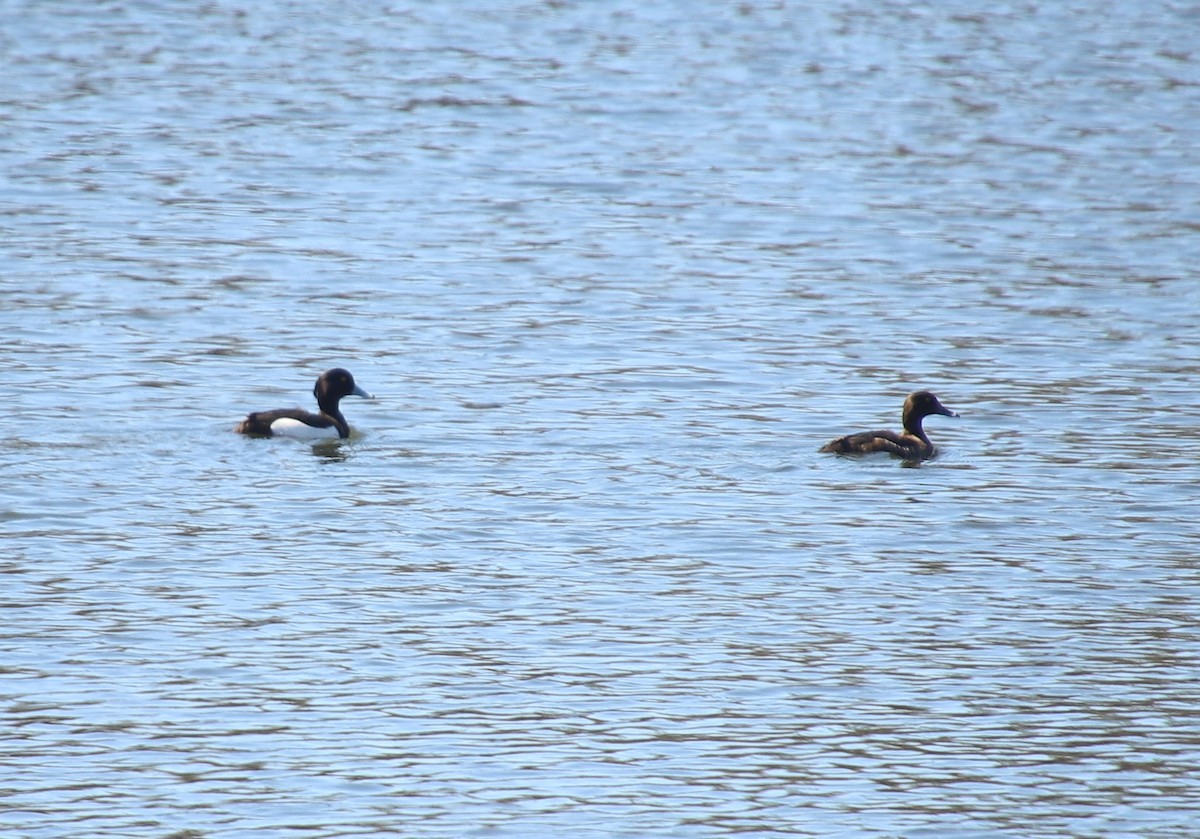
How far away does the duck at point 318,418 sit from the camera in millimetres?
17891

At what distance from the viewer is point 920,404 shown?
18281 millimetres

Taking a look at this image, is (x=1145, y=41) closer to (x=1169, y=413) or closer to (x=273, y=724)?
(x=1169, y=413)

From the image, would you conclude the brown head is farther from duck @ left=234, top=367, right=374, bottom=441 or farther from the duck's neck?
duck @ left=234, top=367, right=374, bottom=441

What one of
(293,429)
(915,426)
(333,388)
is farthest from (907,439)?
(293,429)

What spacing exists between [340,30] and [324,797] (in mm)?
38413

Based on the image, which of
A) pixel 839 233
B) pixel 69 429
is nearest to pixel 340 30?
pixel 839 233

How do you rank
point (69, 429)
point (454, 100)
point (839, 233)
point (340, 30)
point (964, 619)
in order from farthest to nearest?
point (340, 30)
point (454, 100)
point (839, 233)
point (69, 429)
point (964, 619)

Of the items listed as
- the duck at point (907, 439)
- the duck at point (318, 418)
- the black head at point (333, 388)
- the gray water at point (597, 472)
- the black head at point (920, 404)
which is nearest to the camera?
the gray water at point (597, 472)

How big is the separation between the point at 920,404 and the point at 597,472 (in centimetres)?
311

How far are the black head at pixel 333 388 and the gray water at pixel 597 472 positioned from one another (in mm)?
397

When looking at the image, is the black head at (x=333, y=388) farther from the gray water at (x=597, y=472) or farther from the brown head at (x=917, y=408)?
the brown head at (x=917, y=408)

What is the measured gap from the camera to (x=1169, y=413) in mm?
19219

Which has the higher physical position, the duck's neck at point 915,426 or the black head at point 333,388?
the black head at point 333,388

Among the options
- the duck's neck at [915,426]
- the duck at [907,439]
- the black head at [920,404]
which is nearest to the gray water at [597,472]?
the duck at [907,439]
